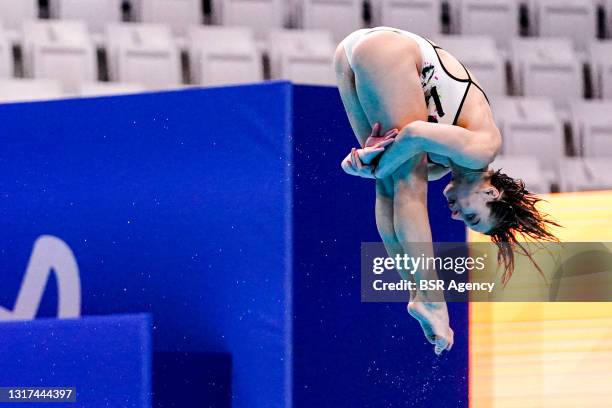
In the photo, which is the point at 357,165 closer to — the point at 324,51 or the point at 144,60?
the point at 144,60

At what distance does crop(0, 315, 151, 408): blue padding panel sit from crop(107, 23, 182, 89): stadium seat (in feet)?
10.1

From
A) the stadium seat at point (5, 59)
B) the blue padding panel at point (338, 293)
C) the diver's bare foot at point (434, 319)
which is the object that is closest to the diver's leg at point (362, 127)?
the diver's bare foot at point (434, 319)

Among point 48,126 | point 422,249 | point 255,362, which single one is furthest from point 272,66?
point 422,249

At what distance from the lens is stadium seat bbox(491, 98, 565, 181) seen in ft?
21.9

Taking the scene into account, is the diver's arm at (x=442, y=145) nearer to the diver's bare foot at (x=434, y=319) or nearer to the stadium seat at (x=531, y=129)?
the diver's bare foot at (x=434, y=319)

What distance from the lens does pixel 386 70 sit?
252 cm

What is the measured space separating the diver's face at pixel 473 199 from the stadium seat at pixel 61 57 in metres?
3.67

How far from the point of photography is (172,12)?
6.78 m

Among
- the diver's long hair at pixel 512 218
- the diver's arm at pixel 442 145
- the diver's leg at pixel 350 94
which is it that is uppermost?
the diver's leg at pixel 350 94

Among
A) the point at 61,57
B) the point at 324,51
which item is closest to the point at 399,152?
the point at 61,57

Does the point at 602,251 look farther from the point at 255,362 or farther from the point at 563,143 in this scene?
the point at 563,143

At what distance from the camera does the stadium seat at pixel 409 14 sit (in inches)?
278

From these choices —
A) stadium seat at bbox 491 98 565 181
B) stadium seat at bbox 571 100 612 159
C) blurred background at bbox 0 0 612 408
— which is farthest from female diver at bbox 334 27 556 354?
stadium seat at bbox 571 100 612 159

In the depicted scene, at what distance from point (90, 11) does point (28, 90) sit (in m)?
1.20
